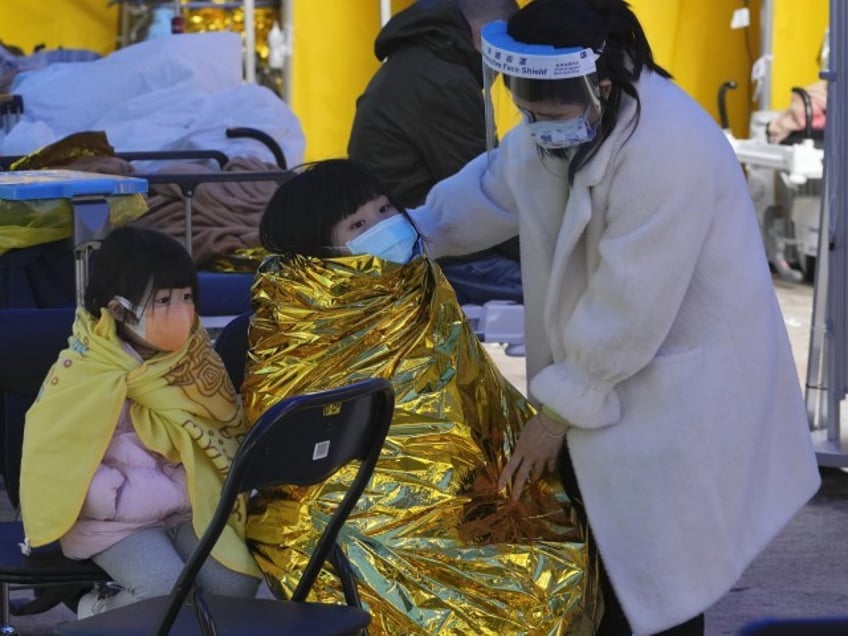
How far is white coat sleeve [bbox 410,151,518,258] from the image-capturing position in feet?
9.89

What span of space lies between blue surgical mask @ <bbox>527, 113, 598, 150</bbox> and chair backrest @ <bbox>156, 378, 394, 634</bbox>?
469 mm

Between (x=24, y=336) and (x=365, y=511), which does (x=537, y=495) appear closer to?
(x=365, y=511)

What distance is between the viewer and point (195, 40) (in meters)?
7.31

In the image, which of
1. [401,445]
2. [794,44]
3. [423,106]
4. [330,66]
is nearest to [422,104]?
[423,106]

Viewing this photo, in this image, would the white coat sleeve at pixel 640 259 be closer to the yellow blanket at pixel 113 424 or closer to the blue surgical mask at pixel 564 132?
the blue surgical mask at pixel 564 132

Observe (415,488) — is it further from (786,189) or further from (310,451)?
(786,189)

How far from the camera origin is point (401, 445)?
→ 2781 millimetres

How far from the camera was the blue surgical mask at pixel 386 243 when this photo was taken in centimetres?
277

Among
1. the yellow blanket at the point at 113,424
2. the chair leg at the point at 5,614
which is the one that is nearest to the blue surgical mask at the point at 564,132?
the yellow blanket at the point at 113,424

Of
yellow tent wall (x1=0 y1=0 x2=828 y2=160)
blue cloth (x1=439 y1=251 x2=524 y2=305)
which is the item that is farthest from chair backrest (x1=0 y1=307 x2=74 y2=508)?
yellow tent wall (x1=0 y1=0 x2=828 y2=160)

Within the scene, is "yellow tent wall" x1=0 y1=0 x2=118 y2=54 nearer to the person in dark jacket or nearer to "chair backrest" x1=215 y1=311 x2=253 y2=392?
the person in dark jacket

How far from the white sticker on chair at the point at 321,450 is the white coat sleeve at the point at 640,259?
1.35ft

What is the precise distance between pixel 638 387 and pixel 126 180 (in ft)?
5.27

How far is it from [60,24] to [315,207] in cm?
753
